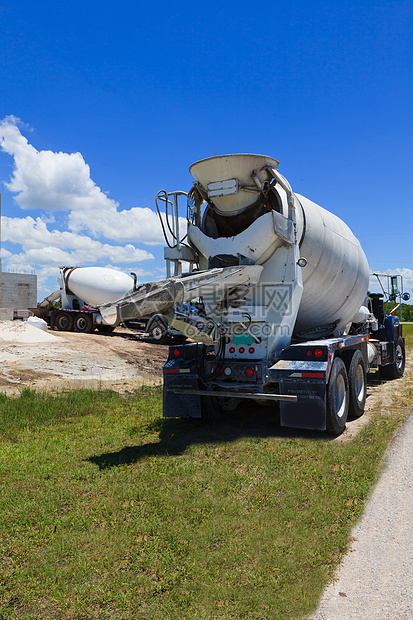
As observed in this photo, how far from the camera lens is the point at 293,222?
7.34 meters

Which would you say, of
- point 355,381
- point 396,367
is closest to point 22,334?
point 396,367

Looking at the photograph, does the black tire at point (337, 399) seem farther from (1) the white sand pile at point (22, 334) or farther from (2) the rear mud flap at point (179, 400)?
(1) the white sand pile at point (22, 334)

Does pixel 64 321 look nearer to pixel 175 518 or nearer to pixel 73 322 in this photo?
pixel 73 322

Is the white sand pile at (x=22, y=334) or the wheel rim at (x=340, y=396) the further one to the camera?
the white sand pile at (x=22, y=334)

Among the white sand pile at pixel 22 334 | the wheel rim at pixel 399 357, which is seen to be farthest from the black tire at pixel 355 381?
the white sand pile at pixel 22 334

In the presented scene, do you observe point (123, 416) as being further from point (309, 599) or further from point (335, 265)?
point (309, 599)

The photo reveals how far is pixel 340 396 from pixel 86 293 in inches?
783

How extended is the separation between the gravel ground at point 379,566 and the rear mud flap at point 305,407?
163 cm

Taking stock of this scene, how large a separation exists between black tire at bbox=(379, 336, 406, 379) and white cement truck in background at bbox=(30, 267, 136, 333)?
50.1ft

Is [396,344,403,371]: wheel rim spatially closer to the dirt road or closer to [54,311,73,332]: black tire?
the dirt road

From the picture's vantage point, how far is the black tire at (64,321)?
82.6 ft

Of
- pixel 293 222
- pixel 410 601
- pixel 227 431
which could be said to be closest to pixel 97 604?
pixel 410 601

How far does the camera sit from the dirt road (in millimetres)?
11266

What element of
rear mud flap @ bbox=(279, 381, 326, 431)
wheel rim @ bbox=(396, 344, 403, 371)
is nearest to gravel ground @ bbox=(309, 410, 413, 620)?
rear mud flap @ bbox=(279, 381, 326, 431)
